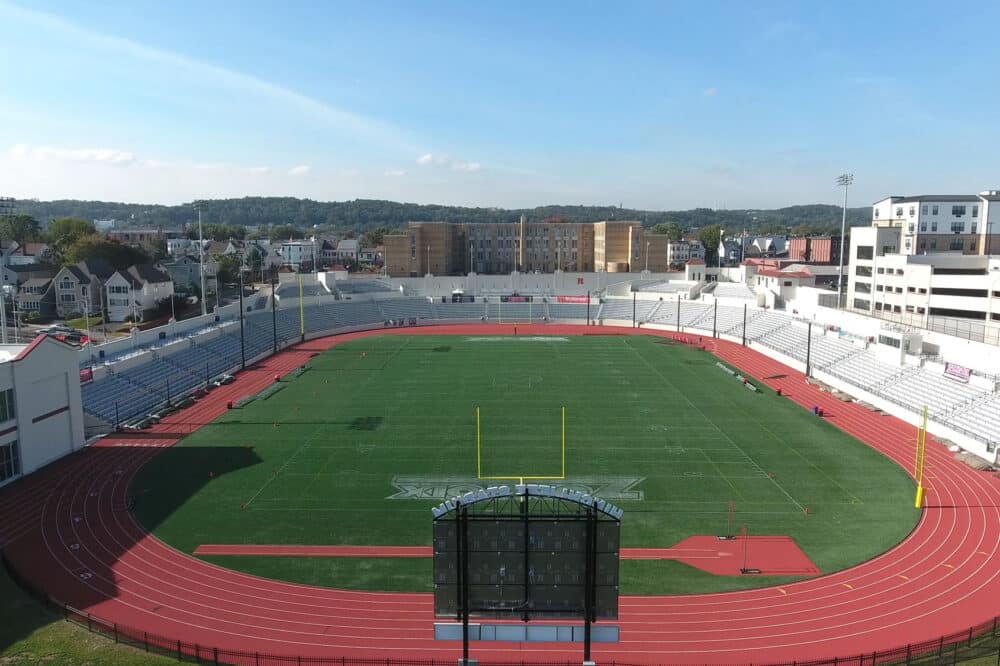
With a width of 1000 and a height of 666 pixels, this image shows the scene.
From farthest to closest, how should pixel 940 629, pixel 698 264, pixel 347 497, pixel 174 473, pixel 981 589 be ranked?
pixel 698 264, pixel 174 473, pixel 347 497, pixel 981 589, pixel 940 629

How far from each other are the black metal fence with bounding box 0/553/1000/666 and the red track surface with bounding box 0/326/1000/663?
0.48 meters

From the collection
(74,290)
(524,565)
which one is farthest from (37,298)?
(524,565)

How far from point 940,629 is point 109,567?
2157 centimetres

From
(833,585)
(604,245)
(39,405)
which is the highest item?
(604,245)

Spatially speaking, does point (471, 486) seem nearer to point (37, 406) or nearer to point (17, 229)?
point (37, 406)

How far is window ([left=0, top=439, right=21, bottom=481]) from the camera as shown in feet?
84.5

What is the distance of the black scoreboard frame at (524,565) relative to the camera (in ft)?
44.2

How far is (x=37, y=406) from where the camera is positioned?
27688mm

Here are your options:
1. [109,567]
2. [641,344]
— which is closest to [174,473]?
[109,567]

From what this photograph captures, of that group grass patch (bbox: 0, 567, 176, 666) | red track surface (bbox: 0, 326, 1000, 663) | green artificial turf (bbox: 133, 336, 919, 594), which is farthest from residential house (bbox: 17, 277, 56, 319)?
grass patch (bbox: 0, 567, 176, 666)

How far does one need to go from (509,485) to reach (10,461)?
1855cm

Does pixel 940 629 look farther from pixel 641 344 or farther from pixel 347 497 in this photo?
pixel 641 344

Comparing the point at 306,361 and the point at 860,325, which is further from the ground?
the point at 860,325

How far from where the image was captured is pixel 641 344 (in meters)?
60.2
